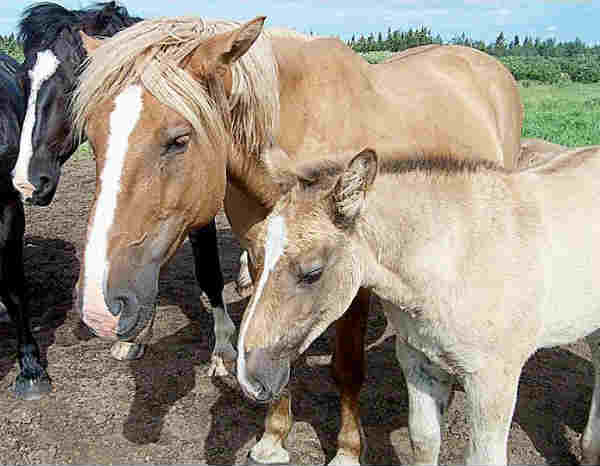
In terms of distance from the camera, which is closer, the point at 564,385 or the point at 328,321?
the point at 328,321

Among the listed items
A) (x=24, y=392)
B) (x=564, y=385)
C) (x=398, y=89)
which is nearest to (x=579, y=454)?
(x=564, y=385)

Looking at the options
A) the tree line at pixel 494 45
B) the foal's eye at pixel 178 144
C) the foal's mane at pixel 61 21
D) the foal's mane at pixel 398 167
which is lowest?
the tree line at pixel 494 45

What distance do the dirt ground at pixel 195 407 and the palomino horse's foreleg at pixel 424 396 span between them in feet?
1.65

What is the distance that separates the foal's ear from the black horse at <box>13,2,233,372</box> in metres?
1.31

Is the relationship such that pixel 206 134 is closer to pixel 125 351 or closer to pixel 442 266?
pixel 442 266

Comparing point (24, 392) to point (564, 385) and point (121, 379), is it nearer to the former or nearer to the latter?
point (121, 379)

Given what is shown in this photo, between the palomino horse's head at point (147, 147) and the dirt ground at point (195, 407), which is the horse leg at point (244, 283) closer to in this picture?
the dirt ground at point (195, 407)

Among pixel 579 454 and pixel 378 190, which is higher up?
pixel 378 190

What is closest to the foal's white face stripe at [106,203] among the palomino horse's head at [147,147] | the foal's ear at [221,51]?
the palomino horse's head at [147,147]

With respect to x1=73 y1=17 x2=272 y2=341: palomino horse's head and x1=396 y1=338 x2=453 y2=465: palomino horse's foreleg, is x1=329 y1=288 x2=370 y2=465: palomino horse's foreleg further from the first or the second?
x1=73 y1=17 x2=272 y2=341: palomino horse's head

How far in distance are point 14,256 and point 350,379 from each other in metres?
2.29

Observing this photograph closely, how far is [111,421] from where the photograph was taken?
3504 mm

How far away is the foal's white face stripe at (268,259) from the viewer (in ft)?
6.55

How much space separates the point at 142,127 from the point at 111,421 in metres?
2.08
